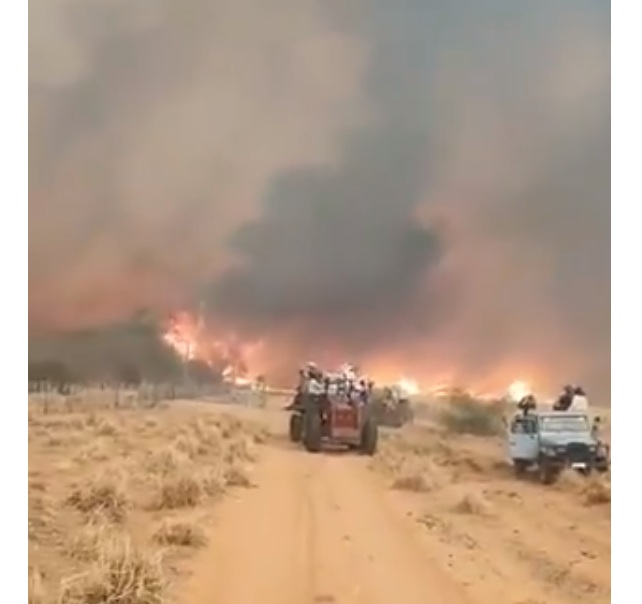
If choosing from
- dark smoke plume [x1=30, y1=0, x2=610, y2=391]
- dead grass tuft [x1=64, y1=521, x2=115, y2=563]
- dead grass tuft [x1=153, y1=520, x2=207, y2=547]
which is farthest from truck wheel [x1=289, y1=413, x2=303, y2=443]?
dead grass tuft [x1=64, y1=521, x2=115, y2=563]

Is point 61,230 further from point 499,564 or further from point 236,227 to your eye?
point 499,564

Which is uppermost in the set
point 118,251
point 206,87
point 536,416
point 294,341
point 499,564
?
point 206,87

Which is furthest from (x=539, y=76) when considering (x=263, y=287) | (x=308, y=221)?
(x=263, y=287)

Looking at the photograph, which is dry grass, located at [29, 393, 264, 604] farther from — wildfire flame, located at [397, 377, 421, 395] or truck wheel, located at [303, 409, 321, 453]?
wildfire flame, located at [397, 377, 421, 395]

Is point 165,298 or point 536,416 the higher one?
point 165,298

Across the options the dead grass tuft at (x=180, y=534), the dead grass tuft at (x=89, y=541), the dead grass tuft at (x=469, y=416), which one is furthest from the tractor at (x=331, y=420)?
the dead grass tuft at (x=89, y=541)

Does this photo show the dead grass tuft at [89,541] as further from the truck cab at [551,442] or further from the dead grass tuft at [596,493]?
the dead grass tuft at [596,493]

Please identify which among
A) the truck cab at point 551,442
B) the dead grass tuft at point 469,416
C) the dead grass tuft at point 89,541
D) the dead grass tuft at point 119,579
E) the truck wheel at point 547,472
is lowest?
the dead grass tuft at point 119,579
